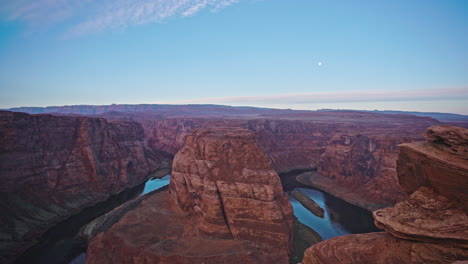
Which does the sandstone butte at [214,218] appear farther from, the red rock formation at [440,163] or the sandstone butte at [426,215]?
the red rock formation at [440,163]

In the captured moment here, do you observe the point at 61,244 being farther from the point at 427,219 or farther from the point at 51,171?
the point at 427,219

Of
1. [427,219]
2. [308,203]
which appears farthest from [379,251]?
[308,203]

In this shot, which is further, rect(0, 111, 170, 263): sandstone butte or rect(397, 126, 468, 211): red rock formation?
rect(0, 111, 170, 263): sandstone butte

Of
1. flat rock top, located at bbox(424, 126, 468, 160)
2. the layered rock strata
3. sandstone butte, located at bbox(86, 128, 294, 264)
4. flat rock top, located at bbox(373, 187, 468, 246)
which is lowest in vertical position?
the layered rock strata

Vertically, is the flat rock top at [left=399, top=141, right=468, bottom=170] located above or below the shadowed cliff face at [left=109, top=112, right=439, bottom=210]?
above

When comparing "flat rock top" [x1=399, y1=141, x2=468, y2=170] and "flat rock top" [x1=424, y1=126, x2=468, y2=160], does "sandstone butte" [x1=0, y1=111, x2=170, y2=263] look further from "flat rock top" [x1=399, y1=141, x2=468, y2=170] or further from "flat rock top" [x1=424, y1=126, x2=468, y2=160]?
"flat rock top" [x1=424, y1=126, x2=468, y2=160]

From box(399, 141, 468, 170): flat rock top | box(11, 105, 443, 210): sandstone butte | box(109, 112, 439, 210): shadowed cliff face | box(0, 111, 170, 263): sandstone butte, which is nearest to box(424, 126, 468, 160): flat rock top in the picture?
box(399, 141, 468, 170): flat rock top

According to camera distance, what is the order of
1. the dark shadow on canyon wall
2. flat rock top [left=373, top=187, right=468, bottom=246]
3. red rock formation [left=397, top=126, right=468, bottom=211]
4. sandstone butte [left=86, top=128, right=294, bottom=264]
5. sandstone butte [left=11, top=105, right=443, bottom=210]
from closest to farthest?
flat rock top [left=373, top=187, right=468, bottom=246], red rock formation [left=397, top=126, right=468, bottom=211], sandstone butte [left=86, top=128, right=294, bottom=264], the dark shadow on canyon wall, sandstone butte [left=11, top=105, right=443, bottom=210]
